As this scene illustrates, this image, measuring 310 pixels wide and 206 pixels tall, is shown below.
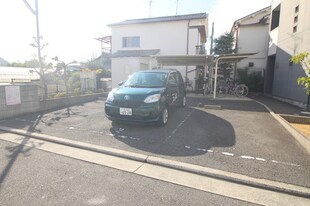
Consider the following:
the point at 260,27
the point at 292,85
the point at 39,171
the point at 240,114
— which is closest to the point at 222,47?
the point at 260,27

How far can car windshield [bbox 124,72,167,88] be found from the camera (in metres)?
5.82

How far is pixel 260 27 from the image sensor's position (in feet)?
57.4

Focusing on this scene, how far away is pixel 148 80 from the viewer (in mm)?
6055

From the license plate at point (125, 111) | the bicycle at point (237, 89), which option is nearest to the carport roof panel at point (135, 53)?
the bicycle at point (237, 89)

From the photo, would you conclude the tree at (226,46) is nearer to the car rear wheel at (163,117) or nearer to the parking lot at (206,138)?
the parking lot at (206,138)

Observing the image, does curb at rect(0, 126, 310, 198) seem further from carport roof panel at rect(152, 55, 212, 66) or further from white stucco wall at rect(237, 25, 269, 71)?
white stucco wall at rect(237, 25, 269, 71)

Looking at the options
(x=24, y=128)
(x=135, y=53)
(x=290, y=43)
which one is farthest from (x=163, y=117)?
(x=135, y=53)

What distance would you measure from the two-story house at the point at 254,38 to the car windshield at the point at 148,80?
1452 cm

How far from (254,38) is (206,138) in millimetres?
16967

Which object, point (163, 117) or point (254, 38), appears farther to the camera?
point (254, 38)

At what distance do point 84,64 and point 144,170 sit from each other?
22.6m

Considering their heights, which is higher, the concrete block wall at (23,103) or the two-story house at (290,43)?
the two-story house at (290,43)

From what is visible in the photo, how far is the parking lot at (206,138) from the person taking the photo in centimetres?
325

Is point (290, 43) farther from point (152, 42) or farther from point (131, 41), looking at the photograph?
point (131, 41)
